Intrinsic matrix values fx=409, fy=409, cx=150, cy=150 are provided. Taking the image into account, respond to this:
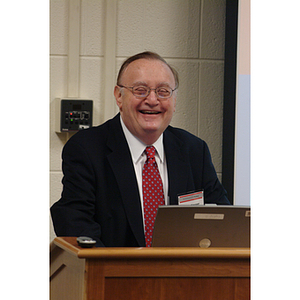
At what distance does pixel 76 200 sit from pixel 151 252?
72 cm

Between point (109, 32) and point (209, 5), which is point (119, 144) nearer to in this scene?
point (109, 32)

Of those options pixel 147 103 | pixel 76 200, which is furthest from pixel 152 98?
pixel 76 200

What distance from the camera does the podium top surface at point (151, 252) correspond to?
103 cm

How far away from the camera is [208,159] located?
82.7 inches

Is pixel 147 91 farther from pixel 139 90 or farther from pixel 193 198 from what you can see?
pixel 193 198

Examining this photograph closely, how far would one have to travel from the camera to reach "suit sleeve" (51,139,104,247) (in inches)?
64.2

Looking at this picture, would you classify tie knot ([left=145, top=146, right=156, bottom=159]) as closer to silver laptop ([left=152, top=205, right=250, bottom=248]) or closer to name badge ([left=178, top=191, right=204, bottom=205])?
name badge ([left=178, top=191, right=204, bottom=205])

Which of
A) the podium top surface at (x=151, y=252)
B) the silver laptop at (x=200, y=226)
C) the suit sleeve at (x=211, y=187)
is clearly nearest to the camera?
the podium top surface at (x=151, y=252)

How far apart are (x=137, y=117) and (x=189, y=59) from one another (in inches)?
43.0

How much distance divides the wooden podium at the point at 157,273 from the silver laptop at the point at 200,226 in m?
0.15

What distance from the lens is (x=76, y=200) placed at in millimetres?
1717

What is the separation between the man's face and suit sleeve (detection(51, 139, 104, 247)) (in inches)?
11.5

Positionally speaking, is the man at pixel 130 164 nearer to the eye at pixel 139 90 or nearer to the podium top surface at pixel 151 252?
the eye at pixel 139 90

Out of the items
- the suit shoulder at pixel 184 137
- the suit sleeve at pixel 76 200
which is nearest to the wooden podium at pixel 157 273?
the suit sleeve at pixel 76 200
